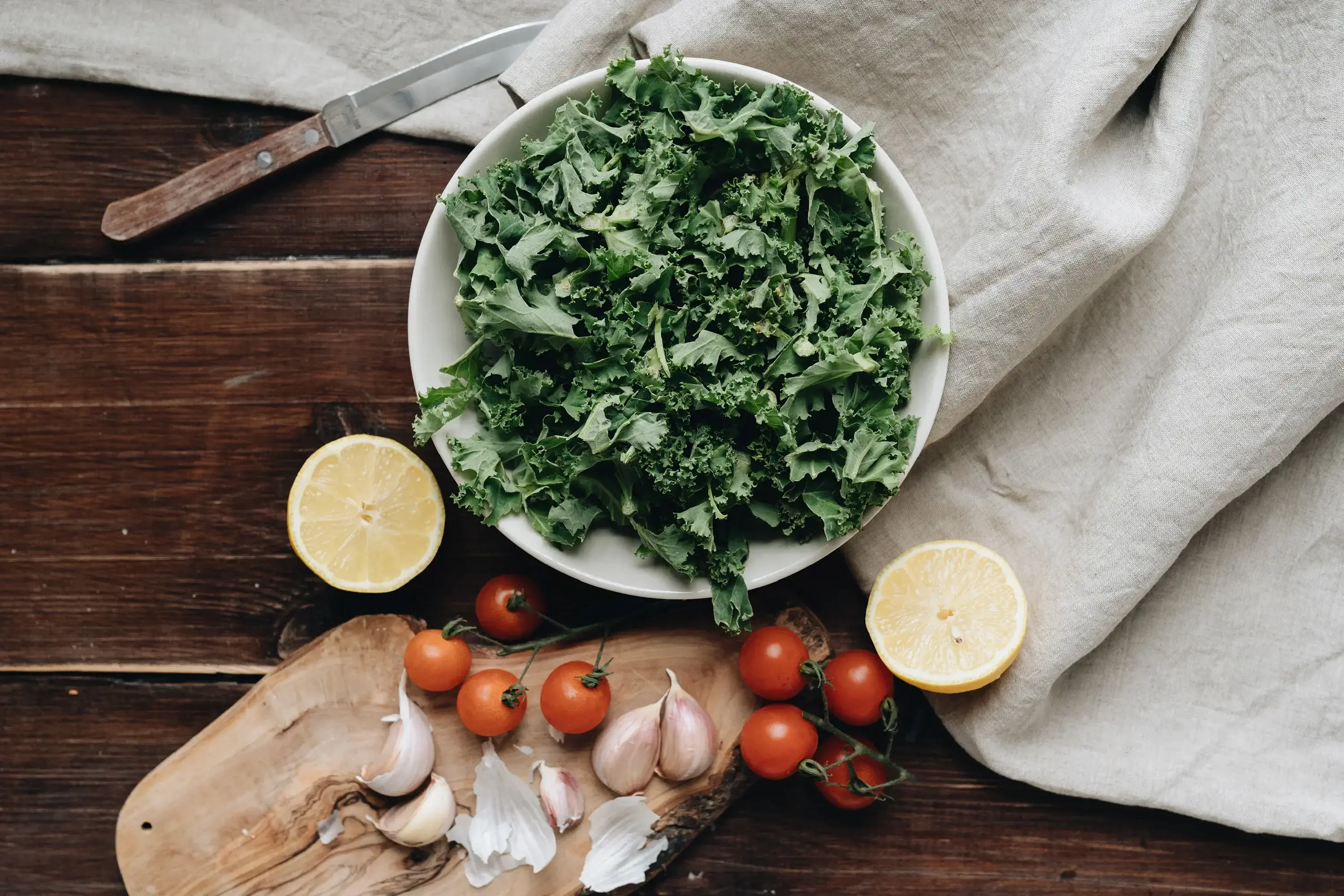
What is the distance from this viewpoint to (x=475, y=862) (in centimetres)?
175

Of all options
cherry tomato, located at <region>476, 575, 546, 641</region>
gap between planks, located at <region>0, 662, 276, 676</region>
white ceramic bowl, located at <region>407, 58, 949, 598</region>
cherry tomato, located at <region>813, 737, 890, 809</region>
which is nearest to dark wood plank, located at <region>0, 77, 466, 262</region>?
white ceramic bowl, located at <region>407, 58, 949, 598</region>

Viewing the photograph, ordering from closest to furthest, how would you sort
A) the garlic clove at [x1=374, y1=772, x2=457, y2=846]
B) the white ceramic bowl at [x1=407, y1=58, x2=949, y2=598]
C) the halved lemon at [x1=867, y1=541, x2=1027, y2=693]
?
the white ceramic bowl at [x1=407, y1=58, x2=949, y2=598], the halved lemon at [x1=867, y1=541, x2=1027, y2=693], the garlic clove at [x1=374, y1=772, x2=457, y2=846]

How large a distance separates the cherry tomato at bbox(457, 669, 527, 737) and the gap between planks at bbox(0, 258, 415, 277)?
76cm

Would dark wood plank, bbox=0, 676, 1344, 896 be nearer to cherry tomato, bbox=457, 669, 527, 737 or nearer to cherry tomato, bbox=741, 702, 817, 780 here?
cherry tomato, bbox=741, 702, 817, 780

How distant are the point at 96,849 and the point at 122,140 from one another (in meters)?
1.36

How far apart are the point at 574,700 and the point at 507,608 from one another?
0.66 ft

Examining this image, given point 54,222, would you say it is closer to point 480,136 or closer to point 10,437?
point 10,437

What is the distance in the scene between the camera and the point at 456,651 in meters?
1.69

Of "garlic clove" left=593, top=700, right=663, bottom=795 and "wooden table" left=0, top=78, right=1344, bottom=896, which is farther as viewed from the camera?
"wooden table" left=0, top=78, right=1344, bottom=896

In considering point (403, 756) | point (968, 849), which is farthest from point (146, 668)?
point (968, 849)

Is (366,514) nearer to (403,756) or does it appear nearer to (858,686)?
(403,756)

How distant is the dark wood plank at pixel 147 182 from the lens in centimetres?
182

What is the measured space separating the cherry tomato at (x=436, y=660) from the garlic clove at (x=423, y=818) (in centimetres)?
20

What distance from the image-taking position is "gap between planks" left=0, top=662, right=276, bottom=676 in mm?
1870
